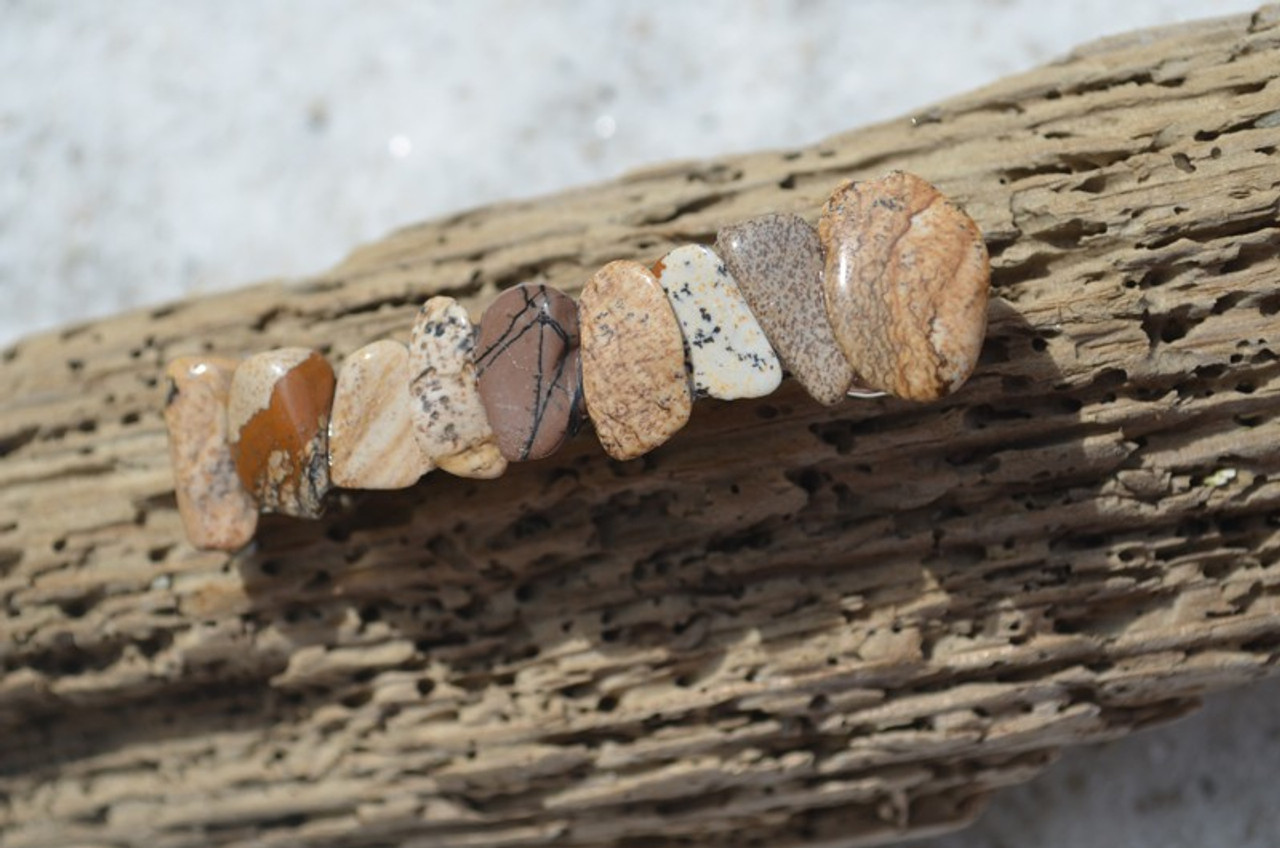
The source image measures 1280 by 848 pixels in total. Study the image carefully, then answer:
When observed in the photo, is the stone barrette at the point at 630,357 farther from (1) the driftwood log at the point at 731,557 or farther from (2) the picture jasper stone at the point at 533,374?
(1) the driftwood log at the point at 731,557

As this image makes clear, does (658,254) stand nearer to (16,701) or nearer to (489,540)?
(489,540)

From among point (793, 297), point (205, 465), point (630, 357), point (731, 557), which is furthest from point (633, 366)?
point (205, 465)

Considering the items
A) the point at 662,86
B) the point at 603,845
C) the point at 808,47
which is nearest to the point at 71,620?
the point at 603,845

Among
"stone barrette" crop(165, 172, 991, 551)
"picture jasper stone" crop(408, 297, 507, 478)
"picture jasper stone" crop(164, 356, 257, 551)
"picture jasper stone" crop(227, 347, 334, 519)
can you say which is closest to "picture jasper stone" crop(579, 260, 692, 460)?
"stone barrette" crop(165, 172, 991, 551)

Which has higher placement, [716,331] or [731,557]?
[716,331]

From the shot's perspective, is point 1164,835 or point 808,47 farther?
point 808,47

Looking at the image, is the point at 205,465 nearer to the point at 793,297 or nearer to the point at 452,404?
the point at 452,404
